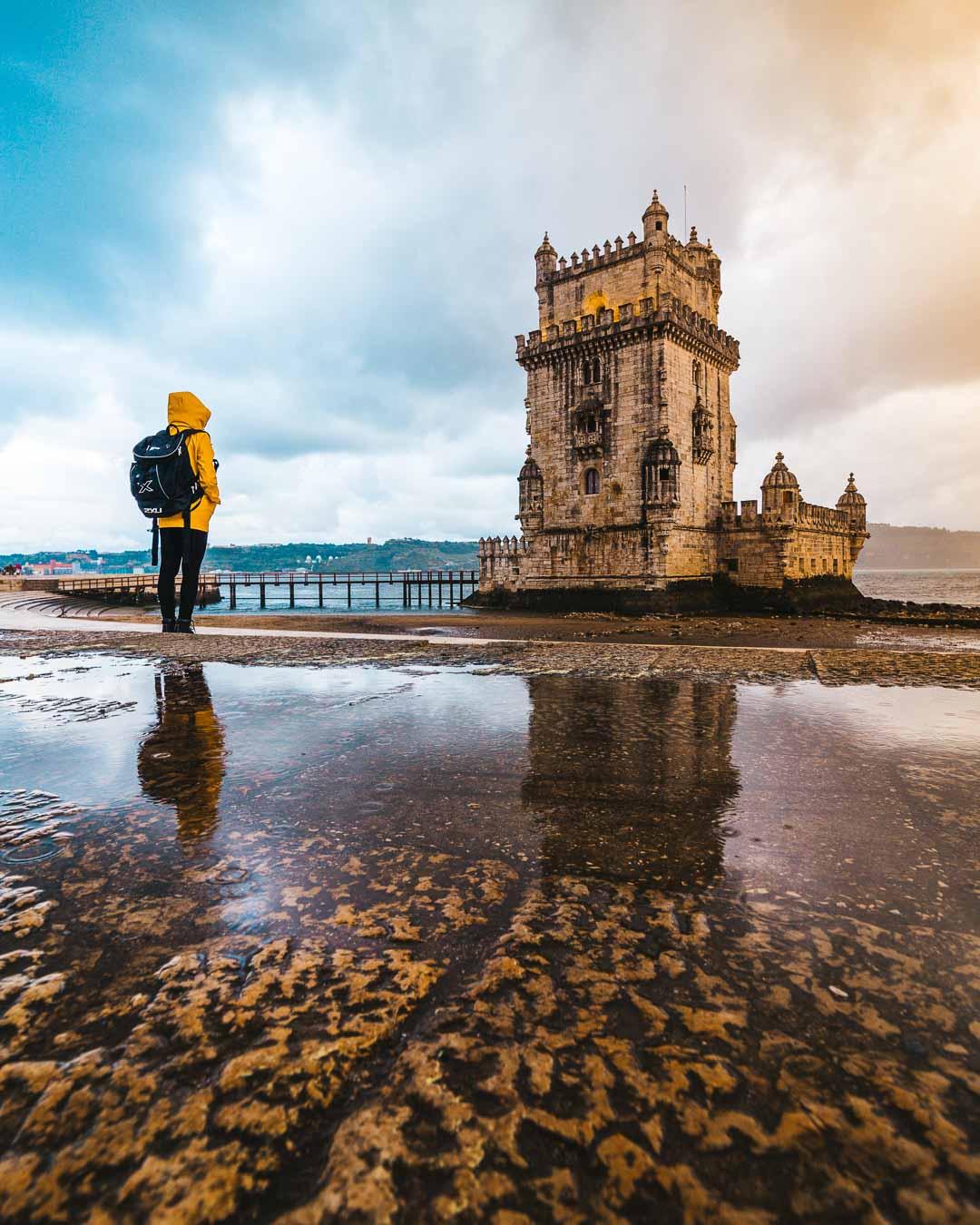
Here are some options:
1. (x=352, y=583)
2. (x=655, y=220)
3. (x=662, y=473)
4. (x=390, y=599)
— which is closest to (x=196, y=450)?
(x=662, y=473)

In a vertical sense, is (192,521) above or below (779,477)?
below

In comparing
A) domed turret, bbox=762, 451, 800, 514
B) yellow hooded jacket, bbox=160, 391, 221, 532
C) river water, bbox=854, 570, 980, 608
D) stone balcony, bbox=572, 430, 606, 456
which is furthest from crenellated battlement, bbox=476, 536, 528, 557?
river water, bbox=854, 570, 980, 608

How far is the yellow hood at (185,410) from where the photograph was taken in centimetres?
1307

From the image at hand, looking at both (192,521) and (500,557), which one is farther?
(500,557)

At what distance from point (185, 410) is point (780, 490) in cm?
2579

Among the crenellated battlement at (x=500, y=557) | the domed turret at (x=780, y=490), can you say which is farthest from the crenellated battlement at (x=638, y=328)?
the crenellated battlement at (x=500, y=557)

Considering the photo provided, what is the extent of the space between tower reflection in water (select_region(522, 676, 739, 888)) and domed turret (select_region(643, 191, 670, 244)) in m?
28.7

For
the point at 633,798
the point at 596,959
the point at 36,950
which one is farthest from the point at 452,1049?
the point at 633,798

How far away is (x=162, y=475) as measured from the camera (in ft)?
42.1

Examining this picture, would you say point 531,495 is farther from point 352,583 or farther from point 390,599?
point 390,599

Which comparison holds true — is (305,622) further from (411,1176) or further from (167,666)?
(411,1176)

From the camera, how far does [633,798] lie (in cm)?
329

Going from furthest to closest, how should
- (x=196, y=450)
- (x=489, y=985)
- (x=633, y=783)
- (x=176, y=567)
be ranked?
(x=176, y=567) → (x=196, y=450) → (x=633, y=783) → (x=489, y=985)

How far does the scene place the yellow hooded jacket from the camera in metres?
13.1
